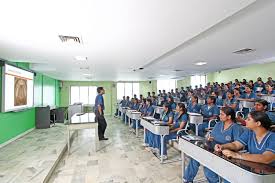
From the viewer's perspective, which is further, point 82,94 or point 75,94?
point 82,94

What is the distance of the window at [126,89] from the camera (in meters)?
14.3

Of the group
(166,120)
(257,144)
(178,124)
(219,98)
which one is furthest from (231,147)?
(219,98)

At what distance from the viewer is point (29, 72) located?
6129 millimetres

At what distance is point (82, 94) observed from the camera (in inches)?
540

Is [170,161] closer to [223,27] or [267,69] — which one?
[223,27]

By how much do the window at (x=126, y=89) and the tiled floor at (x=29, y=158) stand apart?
355 inches

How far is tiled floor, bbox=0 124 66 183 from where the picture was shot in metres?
2.96

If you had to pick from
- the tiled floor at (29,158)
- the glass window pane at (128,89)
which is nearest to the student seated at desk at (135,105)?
the tiled floor at (29,158)

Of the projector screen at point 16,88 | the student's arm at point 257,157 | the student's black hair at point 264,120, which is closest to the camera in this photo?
the student's arm at point 257,157

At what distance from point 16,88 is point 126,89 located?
32.0 feet

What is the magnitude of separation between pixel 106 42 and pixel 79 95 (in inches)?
437

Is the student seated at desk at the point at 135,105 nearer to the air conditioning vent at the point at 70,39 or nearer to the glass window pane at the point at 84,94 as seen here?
the air conditioning vent at the point at 70,39

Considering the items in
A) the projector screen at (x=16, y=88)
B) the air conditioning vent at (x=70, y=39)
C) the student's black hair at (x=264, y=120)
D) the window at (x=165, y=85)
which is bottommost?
the student's black hair at (x=264, y=120)

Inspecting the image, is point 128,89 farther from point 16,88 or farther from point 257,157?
point 257,157
